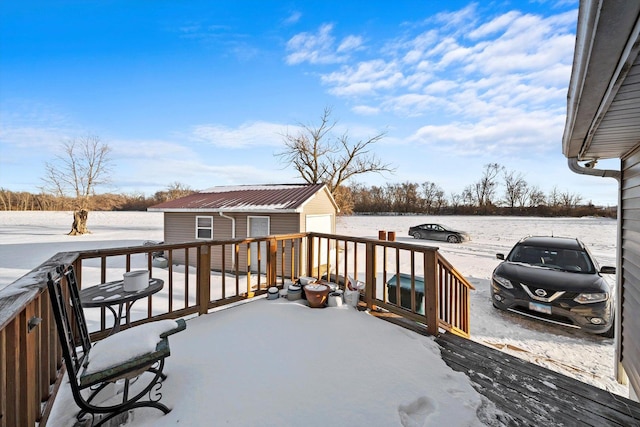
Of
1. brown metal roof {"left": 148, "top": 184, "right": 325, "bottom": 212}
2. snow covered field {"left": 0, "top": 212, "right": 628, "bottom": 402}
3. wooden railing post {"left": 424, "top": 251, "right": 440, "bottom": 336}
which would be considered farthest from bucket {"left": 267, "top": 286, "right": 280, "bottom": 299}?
brown metal roof {"left": 148, "top": 184, "right": 325, "bottom": 212}

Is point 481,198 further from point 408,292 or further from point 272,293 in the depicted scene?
point 272,293

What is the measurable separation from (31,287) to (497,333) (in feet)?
18.9

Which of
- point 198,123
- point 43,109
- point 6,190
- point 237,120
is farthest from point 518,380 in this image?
point 6,190

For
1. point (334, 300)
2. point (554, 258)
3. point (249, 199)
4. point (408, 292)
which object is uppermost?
point (249, 199)

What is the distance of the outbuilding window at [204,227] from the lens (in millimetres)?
9841

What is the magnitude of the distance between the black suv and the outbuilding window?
903 cm

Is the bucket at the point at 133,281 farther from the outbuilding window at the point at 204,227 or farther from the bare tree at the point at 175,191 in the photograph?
the bare tree at the point at 175,191

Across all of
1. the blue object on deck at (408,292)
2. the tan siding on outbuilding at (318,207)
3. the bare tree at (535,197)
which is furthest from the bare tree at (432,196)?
the blue object on deck at (408,292)

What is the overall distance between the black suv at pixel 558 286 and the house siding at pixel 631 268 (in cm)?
76

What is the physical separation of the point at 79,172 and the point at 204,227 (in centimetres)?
1524

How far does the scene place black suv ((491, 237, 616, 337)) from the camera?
13.2 ft

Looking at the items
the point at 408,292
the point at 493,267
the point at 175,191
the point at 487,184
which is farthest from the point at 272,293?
the point at 487,184

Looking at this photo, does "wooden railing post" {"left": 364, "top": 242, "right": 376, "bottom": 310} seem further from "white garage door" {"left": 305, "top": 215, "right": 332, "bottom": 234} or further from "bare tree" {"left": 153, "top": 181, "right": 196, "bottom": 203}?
"bare tree" {"left": 153, "top": 181, "right": 196, "bottom": 203}

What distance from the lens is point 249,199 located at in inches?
383
